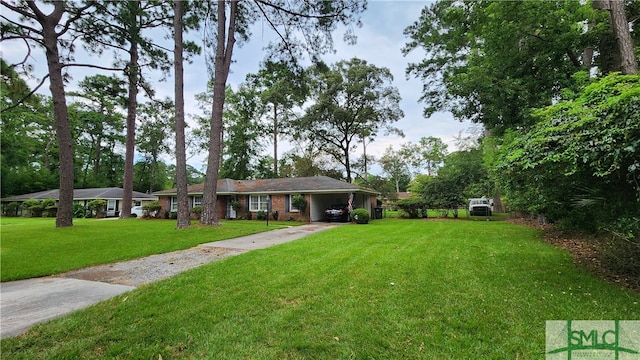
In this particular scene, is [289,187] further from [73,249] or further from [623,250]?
[623,250]

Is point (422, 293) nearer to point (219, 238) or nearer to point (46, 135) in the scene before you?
point (219, 238)

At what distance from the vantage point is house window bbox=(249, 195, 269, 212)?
67.3ft

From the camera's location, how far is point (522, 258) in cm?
610

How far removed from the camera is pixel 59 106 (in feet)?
42.7

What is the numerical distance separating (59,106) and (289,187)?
12945 mm

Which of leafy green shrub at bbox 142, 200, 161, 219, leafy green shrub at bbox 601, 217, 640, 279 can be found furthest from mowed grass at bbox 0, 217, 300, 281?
leafy green shrub at bbox 142, 200, 161, 219

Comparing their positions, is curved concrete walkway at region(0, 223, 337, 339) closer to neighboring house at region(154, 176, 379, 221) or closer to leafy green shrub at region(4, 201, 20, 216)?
neighboring house at region(154, 176, 379, 221)

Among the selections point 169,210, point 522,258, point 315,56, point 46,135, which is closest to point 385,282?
point 522,258

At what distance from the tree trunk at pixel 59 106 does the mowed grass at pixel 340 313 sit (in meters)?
12.6

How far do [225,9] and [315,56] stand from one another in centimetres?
550

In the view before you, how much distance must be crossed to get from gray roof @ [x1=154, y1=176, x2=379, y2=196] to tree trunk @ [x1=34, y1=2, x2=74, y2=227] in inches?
351

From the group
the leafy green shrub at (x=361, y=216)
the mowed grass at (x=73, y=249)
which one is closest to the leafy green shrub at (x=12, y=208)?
the mowed grass at (x=73, y=249)

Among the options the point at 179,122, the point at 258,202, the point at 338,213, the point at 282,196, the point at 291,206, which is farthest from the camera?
the point at 258,202

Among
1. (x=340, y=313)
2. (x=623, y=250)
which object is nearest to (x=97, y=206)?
(x=340, y=313)
